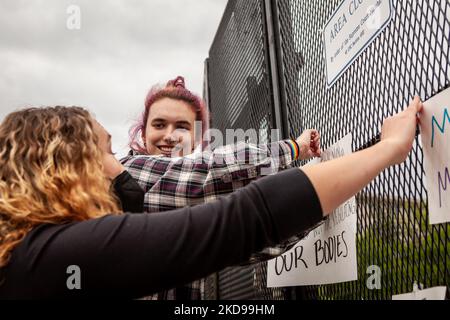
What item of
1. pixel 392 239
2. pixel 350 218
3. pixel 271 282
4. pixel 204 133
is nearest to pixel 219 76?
pixel 204 133

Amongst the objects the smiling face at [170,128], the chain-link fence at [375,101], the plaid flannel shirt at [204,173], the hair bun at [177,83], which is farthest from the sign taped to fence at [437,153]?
the hair bun at [177,83]

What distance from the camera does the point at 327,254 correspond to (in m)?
1.21

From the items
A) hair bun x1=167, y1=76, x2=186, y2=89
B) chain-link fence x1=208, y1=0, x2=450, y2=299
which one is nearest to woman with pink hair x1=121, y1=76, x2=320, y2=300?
chain-link fence x1=208, y1=0, x2=450, y2=299

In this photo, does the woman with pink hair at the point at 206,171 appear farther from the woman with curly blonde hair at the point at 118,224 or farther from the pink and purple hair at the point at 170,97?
the woman with curly blonde hair at the point at 118,224

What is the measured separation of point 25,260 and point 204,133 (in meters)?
1.01

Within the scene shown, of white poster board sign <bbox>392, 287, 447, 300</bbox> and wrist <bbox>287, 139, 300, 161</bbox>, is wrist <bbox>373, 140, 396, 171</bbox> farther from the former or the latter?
wrist <bbox>287, 139, 300, 161</bbox>

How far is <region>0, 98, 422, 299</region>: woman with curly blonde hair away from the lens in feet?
2.12

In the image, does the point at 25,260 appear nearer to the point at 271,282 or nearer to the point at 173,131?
the point at 173,131

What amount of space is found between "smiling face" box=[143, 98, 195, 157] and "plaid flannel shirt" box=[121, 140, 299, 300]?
0.25 m

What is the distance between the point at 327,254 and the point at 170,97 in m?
0.65

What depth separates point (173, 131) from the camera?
1.47 metres

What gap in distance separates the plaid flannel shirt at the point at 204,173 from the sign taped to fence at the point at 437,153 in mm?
402

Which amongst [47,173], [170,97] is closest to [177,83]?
[170,97]
